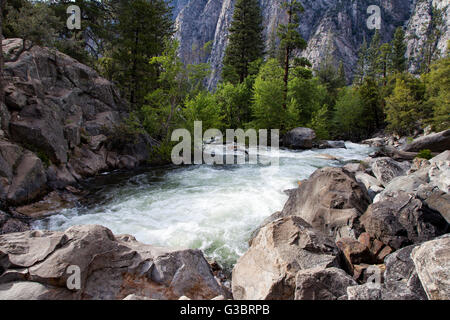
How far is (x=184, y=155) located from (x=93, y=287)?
541 inches

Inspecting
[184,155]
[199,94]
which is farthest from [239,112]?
[184,155]

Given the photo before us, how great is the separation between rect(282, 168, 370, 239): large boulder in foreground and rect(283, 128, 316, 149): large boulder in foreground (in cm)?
1585

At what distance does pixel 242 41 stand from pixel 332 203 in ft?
105

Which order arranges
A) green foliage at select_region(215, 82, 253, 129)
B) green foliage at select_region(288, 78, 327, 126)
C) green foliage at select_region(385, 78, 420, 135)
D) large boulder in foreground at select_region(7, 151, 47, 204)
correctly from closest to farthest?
large boulder in foreground at select_region(7, 151, 47, 204) < green foliage at select_region(288, 78, 327, 126) < green foliage at select_region(215, 82, 253, 129) < green foliage at select_region(385, 78, 420, 135)

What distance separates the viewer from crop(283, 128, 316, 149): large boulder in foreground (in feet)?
75.6

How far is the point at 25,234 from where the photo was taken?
4344 millimetres

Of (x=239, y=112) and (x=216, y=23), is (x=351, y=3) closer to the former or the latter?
(x=216, y=23)

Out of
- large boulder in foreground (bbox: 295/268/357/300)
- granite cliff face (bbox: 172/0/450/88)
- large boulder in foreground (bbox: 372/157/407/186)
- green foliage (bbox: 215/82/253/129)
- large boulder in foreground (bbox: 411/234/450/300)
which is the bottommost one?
large boulder in foreground (bbox: 295/268/357/300)

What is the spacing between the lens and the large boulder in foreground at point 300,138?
75.6ft

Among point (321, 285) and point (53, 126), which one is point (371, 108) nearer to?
point (53, 126)

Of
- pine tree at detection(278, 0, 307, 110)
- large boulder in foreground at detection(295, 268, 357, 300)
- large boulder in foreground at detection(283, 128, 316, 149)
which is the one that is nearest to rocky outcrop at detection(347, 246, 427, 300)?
large boulder in foreground at detection(295, 268, 357, 300)

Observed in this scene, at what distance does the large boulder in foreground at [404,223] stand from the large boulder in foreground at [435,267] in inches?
61.9

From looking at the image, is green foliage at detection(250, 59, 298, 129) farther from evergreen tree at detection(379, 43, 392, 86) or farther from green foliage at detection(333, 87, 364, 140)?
evergreen tree at detection(379, 43, 392, 86)

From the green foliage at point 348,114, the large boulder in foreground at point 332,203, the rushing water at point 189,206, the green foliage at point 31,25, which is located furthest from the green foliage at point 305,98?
the green foliage at point 31,25
